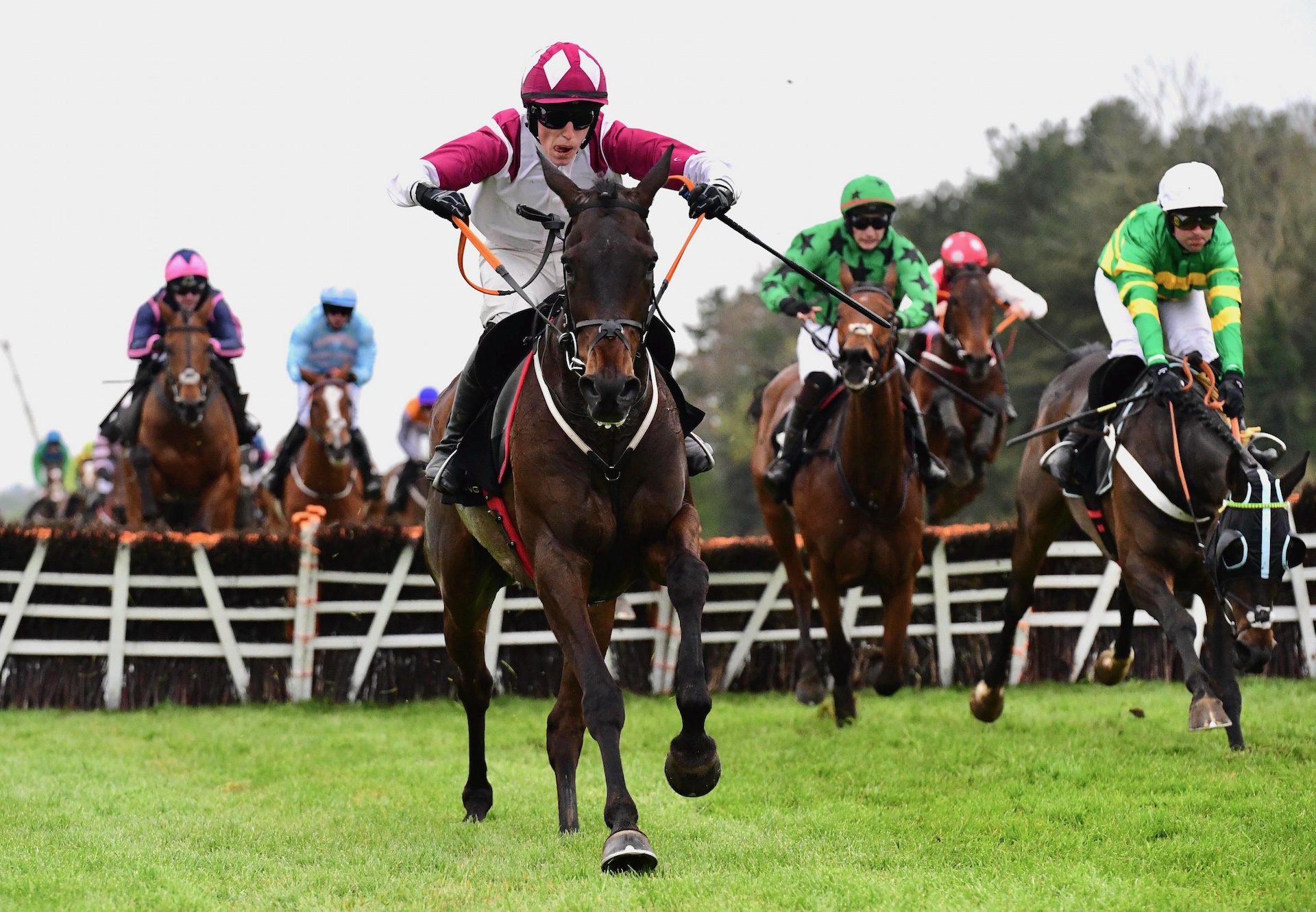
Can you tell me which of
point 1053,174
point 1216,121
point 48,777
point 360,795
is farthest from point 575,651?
point 1053,174

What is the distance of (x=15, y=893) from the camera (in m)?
5.23

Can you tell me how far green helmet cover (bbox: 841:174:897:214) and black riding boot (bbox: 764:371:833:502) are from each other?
1226 mm

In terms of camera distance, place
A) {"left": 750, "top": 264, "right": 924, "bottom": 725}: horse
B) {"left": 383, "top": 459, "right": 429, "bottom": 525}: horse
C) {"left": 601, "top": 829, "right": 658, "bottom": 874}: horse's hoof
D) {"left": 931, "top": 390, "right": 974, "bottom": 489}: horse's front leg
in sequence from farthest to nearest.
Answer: {"left": 383, "top": 459, "right": 429, "bottom": 525}: horse < {"left": 931, "top": 390, "right": 974, "bottom": 489}: horse's front leg < {"left": 750, "top": 264, "right": 924, "bottom": 725}: horse < {"left": 601, "top": 829, "right": 658, "bottom": 874}: horse's hoof

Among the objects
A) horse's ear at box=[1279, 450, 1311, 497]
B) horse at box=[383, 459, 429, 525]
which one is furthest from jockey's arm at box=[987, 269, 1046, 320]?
horse at box=[383, 459, 429, 525]

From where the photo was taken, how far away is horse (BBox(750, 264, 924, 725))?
9891 mm

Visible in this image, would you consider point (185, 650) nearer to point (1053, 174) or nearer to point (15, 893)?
point (15, 893)

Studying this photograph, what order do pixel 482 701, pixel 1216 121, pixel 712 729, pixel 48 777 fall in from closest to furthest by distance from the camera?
pixel 482 701
pixel 48 777
pixel 712 729
pixel 1216 121

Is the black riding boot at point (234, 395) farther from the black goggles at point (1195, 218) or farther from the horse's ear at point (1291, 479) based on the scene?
the horse's ear at point (1291, 479)

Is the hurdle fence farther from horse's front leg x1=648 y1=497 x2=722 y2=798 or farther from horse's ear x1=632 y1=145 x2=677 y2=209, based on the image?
horse's ear x1=632 y1=145 x2=677 y2=209

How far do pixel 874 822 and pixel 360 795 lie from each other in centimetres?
296

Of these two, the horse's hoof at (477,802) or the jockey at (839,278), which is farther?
the jockey at (839,278)

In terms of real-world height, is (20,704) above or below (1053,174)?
below

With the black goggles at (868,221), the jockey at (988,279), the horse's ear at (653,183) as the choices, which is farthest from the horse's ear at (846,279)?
the horse's ear at (653,183)

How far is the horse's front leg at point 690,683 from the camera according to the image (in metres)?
5.43
